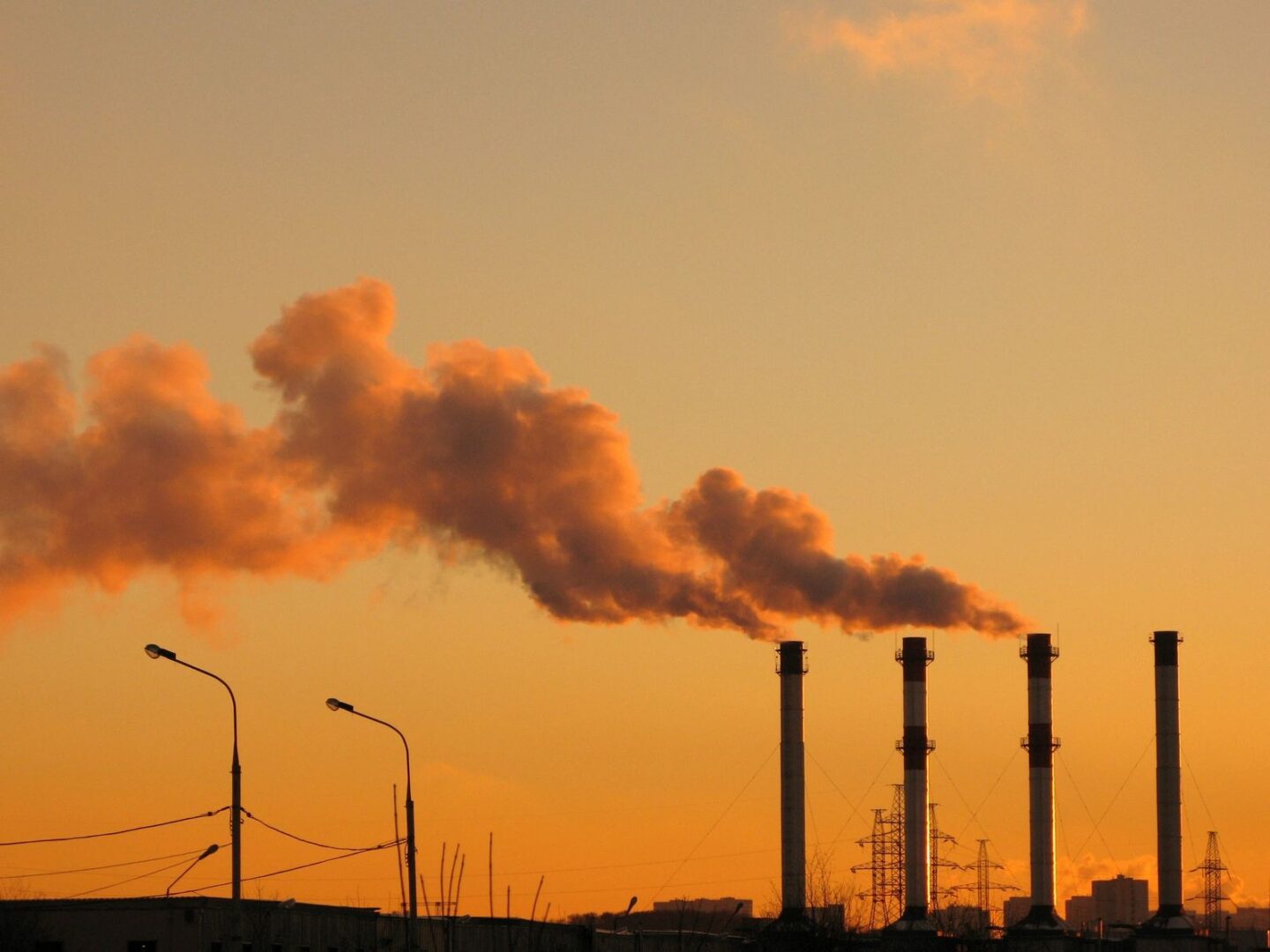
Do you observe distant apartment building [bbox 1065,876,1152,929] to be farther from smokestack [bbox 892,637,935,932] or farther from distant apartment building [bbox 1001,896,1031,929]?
smokestack [bbox 892,637,935,932]

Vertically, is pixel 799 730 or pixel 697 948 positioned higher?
pixel 799 730

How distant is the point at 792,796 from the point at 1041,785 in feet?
33.7

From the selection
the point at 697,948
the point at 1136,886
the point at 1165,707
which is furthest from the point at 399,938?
the point at 1136,886

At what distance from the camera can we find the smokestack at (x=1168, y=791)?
9725cm

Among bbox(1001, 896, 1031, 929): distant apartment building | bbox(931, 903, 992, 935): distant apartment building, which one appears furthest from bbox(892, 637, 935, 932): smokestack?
bbox(1001, 896, 1031, 929): distant apartment building

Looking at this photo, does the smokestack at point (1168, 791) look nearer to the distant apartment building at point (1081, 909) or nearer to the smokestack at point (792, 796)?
the smokestack at point (792, 796)

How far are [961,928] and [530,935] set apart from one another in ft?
165

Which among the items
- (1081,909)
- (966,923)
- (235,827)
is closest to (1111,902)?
(1081,909)

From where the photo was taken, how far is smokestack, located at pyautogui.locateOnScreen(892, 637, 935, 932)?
95.6m

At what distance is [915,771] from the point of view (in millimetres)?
95562

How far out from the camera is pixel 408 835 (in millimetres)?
Answer: 42812

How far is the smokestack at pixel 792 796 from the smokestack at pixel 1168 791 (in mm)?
14760

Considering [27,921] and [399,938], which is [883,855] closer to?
[399,938]

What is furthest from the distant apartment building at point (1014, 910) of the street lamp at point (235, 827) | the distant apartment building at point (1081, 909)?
the street lamp at point (235, 827)
